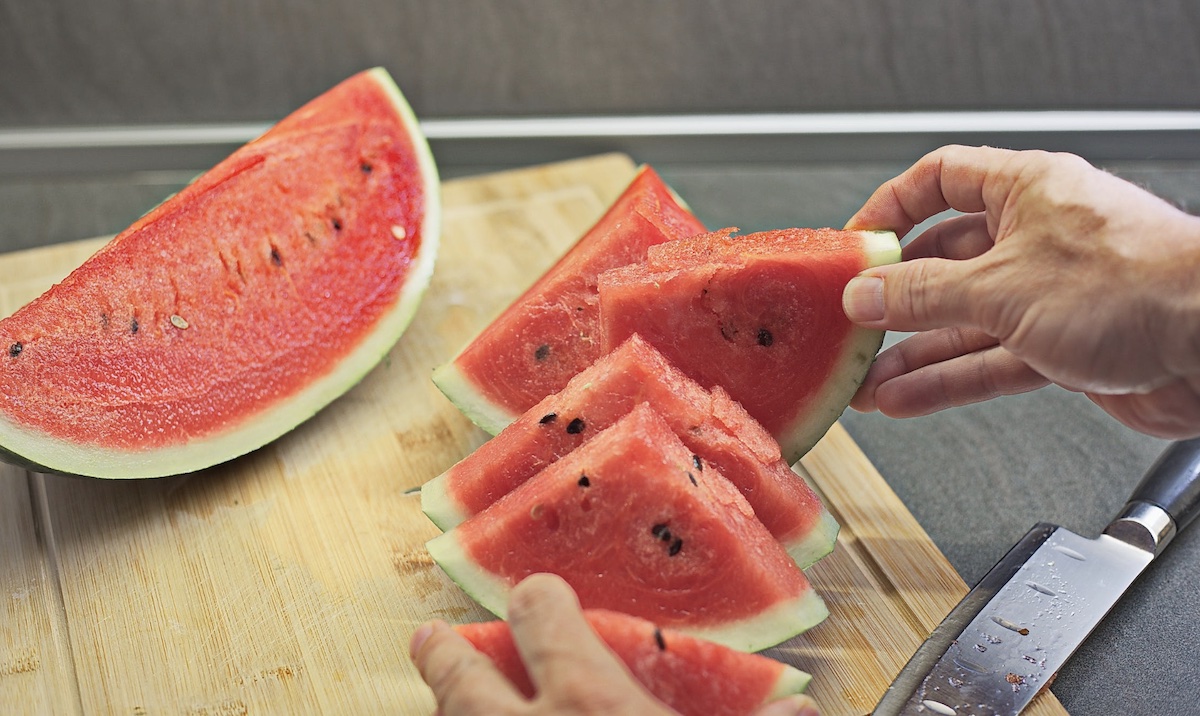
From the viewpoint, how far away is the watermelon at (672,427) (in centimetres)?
141

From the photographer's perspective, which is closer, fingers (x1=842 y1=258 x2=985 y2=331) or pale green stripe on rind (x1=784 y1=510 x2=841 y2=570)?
fingers (x1=842 y1=258 x2=985 y2=331)

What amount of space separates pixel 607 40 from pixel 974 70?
0.95 meters

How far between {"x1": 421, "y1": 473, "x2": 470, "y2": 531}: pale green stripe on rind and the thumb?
25.3 inches

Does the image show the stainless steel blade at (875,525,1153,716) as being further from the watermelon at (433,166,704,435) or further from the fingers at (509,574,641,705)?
the watermelon at (433,166,704,435)

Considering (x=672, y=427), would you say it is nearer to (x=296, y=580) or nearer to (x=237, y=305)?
(x=296, y=580)

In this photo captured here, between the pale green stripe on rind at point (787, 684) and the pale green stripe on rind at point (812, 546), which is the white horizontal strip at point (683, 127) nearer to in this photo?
the pale green stripe on rind at point (812, 546)

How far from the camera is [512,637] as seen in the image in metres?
1.19

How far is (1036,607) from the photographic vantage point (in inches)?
56.1

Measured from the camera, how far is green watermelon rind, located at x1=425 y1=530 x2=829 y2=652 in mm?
1298

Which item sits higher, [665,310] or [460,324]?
[665,310]

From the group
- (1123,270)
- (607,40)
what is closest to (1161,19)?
(607,40)

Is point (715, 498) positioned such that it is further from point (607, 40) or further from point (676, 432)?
point (607, 40)

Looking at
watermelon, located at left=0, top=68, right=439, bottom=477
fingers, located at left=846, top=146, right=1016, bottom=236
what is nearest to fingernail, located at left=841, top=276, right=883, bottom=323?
fingers, located at left=846, top=146, right=1016, bottom=236

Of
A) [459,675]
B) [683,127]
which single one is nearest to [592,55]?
[683,127]
